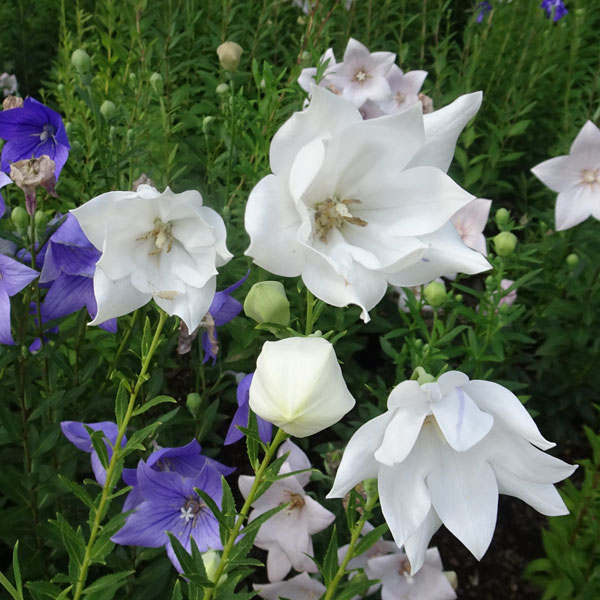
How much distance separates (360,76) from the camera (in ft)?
9.03

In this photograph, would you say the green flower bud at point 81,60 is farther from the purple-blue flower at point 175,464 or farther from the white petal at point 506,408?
the white petal at point 506,408

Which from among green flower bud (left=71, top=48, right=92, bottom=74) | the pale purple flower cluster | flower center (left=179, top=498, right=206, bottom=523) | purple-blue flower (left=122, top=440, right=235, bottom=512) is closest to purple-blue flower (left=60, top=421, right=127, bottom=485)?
purple-blue flower (left=122, top=440, right=235, bottom=512)

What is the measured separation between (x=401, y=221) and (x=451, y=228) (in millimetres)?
70

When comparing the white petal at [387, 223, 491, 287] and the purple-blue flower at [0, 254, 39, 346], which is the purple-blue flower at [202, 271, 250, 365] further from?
the white petal at [387, 223, 491, 287]

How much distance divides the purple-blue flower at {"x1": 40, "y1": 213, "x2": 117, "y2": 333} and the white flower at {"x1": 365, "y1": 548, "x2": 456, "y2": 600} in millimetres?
883

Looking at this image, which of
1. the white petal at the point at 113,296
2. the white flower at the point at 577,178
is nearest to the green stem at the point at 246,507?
the white petal at the point at 113,296

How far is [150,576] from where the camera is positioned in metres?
1.62

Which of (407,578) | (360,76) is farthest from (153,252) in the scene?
(360,76)

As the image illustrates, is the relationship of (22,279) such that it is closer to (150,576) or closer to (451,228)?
(451,228)

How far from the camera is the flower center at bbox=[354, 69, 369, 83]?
2.74 meters

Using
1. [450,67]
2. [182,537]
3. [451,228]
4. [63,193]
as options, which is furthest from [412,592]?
[450,67]

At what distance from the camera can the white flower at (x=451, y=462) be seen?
83cm

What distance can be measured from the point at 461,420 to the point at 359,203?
1.14 feet

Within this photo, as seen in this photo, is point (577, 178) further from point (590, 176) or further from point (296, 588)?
point (296, 588)
